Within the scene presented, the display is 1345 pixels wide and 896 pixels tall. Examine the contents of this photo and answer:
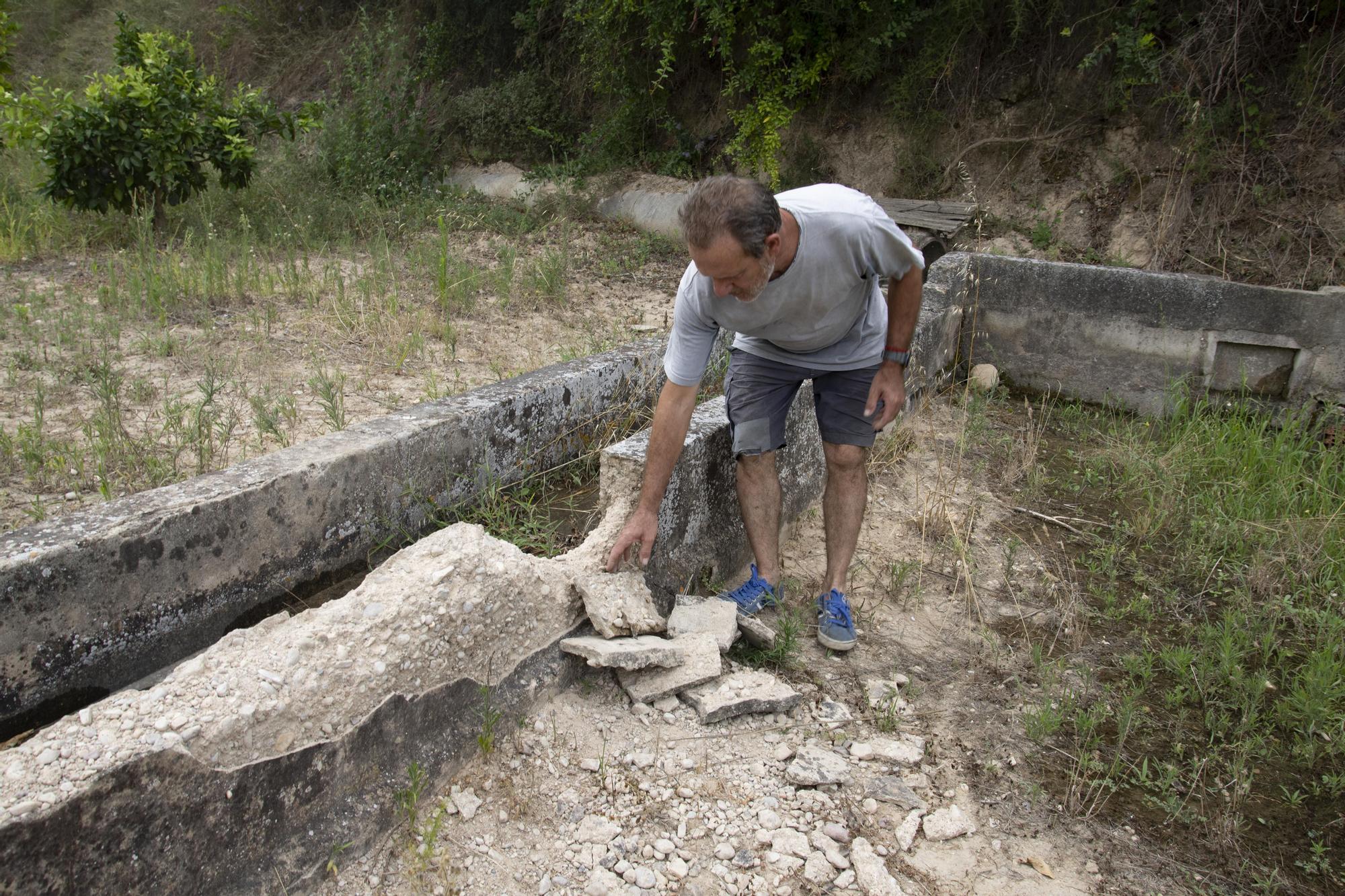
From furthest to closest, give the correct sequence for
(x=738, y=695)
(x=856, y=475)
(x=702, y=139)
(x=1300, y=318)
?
(x=702, y=139)
(x=1300, y=318)
(x=856, y=475)
(x=738, y=695)

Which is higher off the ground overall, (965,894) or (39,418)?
(39,418)

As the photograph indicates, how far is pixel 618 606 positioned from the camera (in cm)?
269

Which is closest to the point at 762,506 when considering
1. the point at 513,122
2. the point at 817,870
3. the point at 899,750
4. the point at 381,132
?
the point at 899,750

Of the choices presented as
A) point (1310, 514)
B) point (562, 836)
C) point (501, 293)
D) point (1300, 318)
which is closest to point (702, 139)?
point (501, 293)

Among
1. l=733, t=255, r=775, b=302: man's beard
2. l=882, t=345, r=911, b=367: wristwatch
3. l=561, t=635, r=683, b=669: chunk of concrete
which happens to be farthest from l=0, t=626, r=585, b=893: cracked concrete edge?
l=882, t=345, r=911, b=367: wristwatch

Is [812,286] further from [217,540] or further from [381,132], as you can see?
[381,132]

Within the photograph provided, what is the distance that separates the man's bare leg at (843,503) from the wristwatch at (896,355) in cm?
32

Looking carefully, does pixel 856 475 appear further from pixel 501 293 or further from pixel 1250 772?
pixel 501 293

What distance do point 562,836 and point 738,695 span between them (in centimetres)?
68

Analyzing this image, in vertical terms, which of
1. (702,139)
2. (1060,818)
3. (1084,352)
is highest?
(702,139)

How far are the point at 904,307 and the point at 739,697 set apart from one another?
4.48 ft

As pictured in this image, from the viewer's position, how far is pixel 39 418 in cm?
354

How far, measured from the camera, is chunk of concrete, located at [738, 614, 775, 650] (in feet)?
9.77

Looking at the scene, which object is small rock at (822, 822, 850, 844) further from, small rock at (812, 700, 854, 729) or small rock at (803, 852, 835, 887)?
small rock at (812, 700, 854, 729)
